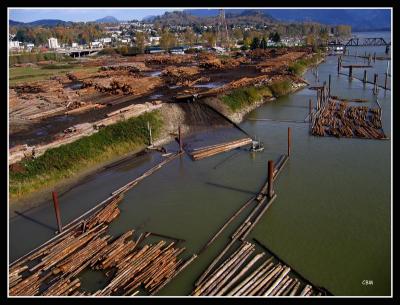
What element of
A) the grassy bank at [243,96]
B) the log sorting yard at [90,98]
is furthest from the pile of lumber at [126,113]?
the grassy bank at [243,96]

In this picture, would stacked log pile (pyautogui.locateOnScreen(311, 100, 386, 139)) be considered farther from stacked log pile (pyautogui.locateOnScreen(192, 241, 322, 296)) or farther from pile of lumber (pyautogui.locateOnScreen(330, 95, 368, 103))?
stacked log pile (pyautogui.locateOnScreen(192, 241, 322, 296))

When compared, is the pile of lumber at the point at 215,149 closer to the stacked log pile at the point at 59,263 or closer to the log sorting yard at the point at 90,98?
the log sorting yard at the point at 90,98

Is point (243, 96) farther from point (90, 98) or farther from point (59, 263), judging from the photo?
point (59, 263)

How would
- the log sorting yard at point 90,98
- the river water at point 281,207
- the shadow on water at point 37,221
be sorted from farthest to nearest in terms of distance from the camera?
1. the log sorting yard at point 90,98
2. the shadow on water at point 37,221
3. the river water at point 281,207

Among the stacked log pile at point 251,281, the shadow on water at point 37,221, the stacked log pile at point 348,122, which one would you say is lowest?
the stacked log pile at point 251,281

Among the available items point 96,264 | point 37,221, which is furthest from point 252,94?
point 96,264

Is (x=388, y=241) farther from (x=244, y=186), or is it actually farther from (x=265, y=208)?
(x=244, y=186)

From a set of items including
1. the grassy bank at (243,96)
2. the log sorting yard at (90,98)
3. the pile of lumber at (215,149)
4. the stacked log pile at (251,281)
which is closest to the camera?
the stacked log pile at (251,281)

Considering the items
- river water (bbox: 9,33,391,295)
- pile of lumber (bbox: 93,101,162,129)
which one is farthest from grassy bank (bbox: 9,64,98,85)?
river water (bbox: 9,33,391,295)
